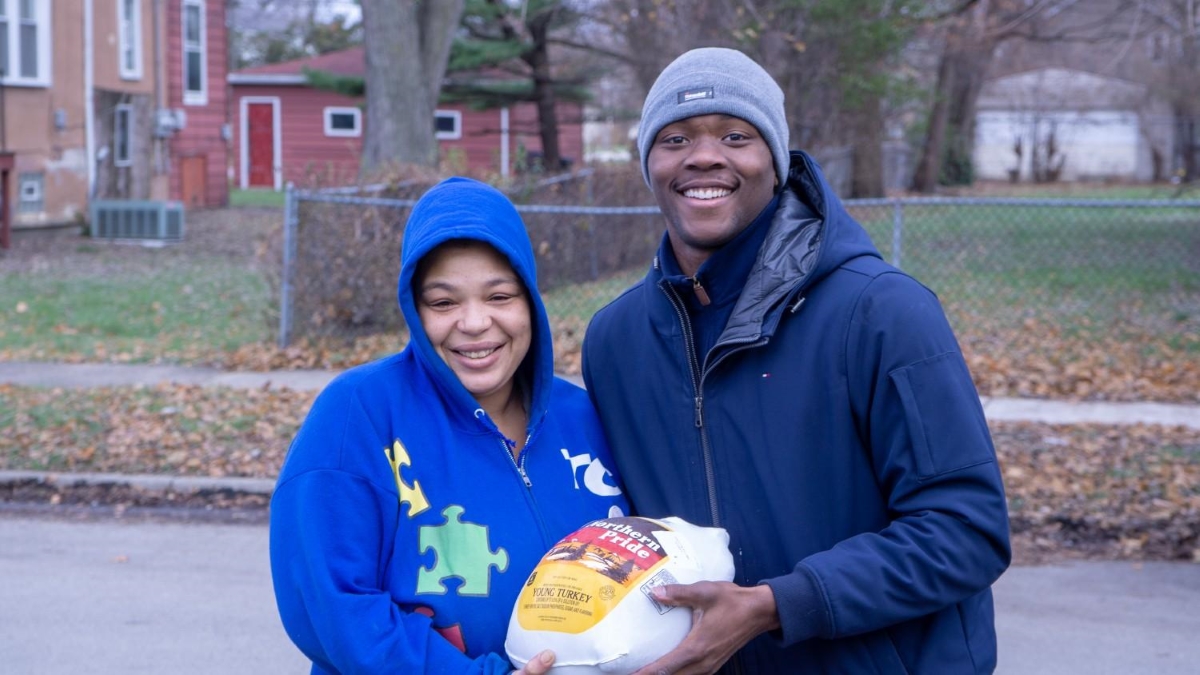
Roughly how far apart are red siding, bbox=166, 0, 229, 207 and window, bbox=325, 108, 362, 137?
291 inches

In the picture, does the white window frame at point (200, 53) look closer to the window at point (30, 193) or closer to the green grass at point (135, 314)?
the window at point (30, 193)

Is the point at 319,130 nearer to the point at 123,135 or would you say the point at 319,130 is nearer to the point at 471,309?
the point at 123,135

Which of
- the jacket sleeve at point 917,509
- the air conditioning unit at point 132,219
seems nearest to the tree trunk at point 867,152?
the air conditioning unit at point 132,219

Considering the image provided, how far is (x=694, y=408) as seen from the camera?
2.42 m

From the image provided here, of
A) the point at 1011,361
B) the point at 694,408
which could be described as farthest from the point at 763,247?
the point at 1011,361

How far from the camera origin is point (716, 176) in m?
2.46

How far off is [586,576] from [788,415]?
47 cm

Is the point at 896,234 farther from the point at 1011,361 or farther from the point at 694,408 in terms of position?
the point at 694,408

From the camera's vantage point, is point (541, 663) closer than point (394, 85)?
Yes

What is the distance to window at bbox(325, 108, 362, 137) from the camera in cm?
3881

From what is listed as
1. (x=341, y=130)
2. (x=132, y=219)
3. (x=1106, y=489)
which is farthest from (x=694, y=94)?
(x=341, y=130)

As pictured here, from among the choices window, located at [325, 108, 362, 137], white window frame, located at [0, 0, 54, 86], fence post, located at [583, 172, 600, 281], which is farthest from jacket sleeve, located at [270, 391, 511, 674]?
window, located at [325, 108, 362, 137]

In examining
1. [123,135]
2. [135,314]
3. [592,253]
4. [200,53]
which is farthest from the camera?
[200,53]

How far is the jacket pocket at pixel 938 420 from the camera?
2129mm
